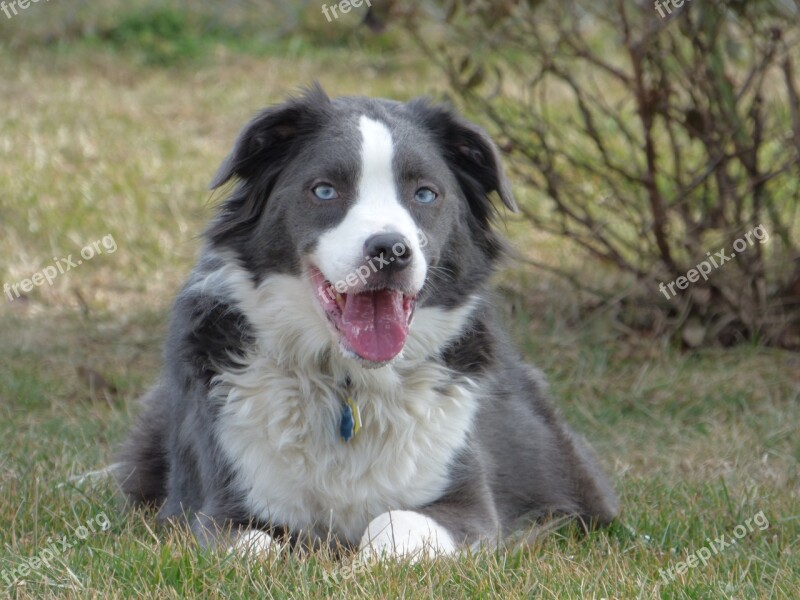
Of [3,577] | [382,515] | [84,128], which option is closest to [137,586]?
[3,577]

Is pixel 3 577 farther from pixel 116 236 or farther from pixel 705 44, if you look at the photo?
pixel 116 236

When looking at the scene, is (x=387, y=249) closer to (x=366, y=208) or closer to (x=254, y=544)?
(x=366, y=208)

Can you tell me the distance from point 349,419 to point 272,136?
94 centimetres

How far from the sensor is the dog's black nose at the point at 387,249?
3.53 metres

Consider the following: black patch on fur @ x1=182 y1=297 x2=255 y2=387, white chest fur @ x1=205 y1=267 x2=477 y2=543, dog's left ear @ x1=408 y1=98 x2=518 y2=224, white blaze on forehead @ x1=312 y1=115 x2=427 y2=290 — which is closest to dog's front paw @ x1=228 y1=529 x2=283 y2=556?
white chest fur @ x1=205 y1=267 x2=477 y2=543

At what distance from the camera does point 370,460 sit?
3941mm

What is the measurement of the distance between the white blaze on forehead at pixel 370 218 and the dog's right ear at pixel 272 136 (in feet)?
0.64

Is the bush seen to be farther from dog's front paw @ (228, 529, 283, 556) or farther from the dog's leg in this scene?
dog's front paw @ (228, 529, 283, 556)

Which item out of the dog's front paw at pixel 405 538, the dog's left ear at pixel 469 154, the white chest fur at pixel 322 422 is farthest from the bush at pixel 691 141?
the dog's front paw at pixel 405 538

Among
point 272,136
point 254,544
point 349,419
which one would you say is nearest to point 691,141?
point 272,136

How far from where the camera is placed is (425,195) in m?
→ 3.88

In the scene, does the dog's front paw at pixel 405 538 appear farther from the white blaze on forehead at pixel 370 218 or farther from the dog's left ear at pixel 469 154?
the dog's left ear at pixel 469 154

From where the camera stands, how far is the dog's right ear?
3.92 metres

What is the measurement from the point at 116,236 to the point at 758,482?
4.92 meters
